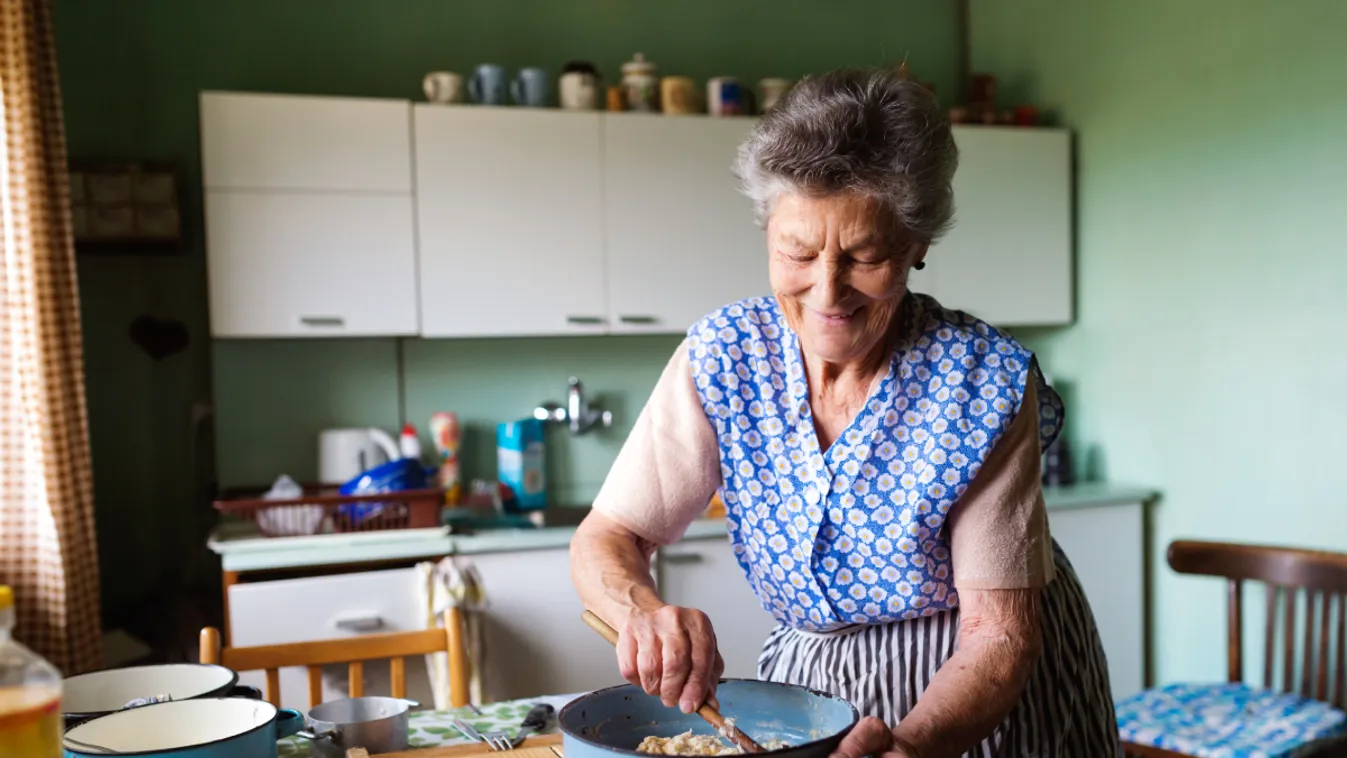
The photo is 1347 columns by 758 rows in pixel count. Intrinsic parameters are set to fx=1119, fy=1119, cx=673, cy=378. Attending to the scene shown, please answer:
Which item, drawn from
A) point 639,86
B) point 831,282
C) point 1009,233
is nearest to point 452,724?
point 831,282

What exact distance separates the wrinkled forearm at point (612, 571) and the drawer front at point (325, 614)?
1400 mm

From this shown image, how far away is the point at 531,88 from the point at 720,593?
4.64 ft

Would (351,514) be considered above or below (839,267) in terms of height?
below

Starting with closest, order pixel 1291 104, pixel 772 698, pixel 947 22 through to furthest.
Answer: pixel 772 698, pixel 1291 104, pixel 947 22

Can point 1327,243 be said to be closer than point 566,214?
Yes

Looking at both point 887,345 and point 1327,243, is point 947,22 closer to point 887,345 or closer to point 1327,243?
point 1327,243

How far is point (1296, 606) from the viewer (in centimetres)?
265

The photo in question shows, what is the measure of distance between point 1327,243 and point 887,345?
1.83 m

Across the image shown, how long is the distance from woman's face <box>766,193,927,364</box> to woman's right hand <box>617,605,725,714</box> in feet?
1.13

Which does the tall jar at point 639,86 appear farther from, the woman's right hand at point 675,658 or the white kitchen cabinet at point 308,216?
the woman's right hand at point 675,658

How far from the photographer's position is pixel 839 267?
3.75ft

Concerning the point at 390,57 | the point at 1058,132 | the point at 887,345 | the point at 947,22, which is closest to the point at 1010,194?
the point at 1058,132

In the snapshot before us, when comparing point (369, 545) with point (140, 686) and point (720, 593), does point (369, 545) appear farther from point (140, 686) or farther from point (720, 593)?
point (140, 686)

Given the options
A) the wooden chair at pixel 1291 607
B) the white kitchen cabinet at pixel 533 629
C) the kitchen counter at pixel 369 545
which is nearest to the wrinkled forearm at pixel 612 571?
the kitchen counter at pixel 369 545
